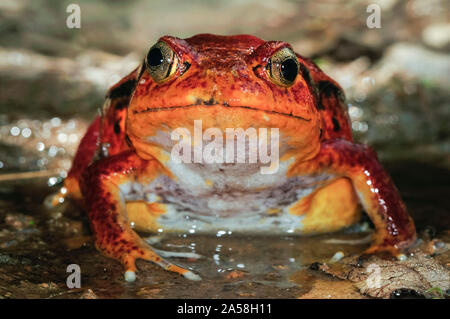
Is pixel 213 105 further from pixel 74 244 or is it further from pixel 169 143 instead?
pixel 74 244

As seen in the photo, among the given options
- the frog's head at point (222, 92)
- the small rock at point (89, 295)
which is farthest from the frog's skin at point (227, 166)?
the small rock at point (89, 295)

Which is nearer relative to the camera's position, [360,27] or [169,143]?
[169,143]

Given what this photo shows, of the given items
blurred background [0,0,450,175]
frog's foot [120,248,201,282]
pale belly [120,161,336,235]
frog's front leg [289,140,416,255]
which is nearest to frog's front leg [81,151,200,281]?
frog's foot [120,248,201,282]

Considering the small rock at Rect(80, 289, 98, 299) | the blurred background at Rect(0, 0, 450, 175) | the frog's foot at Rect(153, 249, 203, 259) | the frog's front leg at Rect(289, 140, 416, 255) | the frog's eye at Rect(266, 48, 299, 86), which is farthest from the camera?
the blurred background at Rect(0, 0, 450, 175)

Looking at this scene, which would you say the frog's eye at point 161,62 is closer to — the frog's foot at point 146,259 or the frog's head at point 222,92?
the frog's head at point 222,92

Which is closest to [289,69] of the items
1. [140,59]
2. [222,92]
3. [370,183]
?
[222,92]

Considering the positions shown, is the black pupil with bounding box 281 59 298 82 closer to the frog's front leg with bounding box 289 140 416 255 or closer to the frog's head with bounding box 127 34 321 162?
the frog's head with bounding box 127 34 321 162
